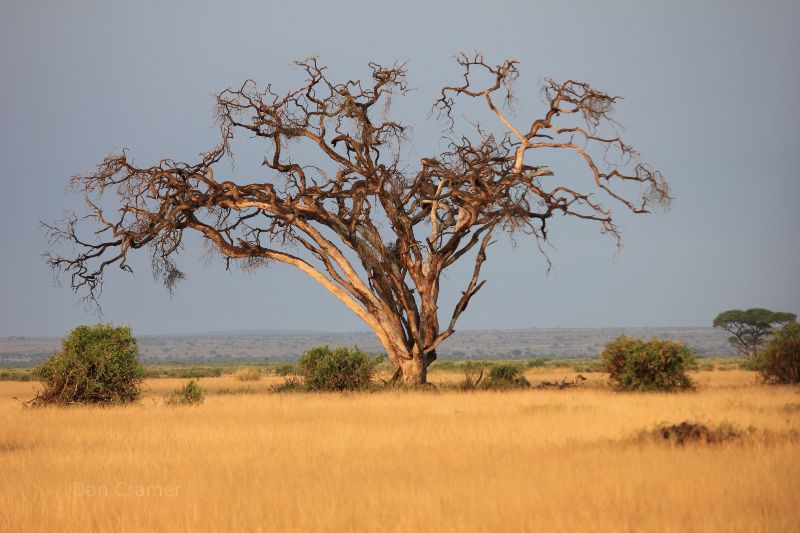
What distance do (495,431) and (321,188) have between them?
13914 mm

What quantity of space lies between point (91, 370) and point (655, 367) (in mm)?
14976

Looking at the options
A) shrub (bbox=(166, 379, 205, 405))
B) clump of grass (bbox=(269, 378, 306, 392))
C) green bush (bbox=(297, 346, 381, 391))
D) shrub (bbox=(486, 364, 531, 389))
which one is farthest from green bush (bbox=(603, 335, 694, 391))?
shrub (bbox=(166, 379, 205, 405))

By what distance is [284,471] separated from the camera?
12492 mm

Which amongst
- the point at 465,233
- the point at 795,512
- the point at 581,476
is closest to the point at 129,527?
the point at 581,476

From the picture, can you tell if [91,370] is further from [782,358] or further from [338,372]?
[782,358]

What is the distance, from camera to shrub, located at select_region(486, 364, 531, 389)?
96.6ft

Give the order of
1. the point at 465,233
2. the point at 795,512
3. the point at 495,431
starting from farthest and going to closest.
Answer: the point at 465,233 → the point at 495,431 → the point at 795,512

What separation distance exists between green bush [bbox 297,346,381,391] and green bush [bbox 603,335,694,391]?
7155mm

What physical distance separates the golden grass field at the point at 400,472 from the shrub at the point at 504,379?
8.52 metres

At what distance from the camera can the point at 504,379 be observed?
3002 centimetres

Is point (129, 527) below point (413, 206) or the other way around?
below

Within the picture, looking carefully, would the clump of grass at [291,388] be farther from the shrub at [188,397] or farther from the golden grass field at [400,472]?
the golden grass field at [400,472]

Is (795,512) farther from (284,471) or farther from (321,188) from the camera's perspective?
(321,188)

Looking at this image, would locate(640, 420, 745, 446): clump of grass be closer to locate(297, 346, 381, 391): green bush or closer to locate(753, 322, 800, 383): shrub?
locate(297, 346, 381, 391): green bush
